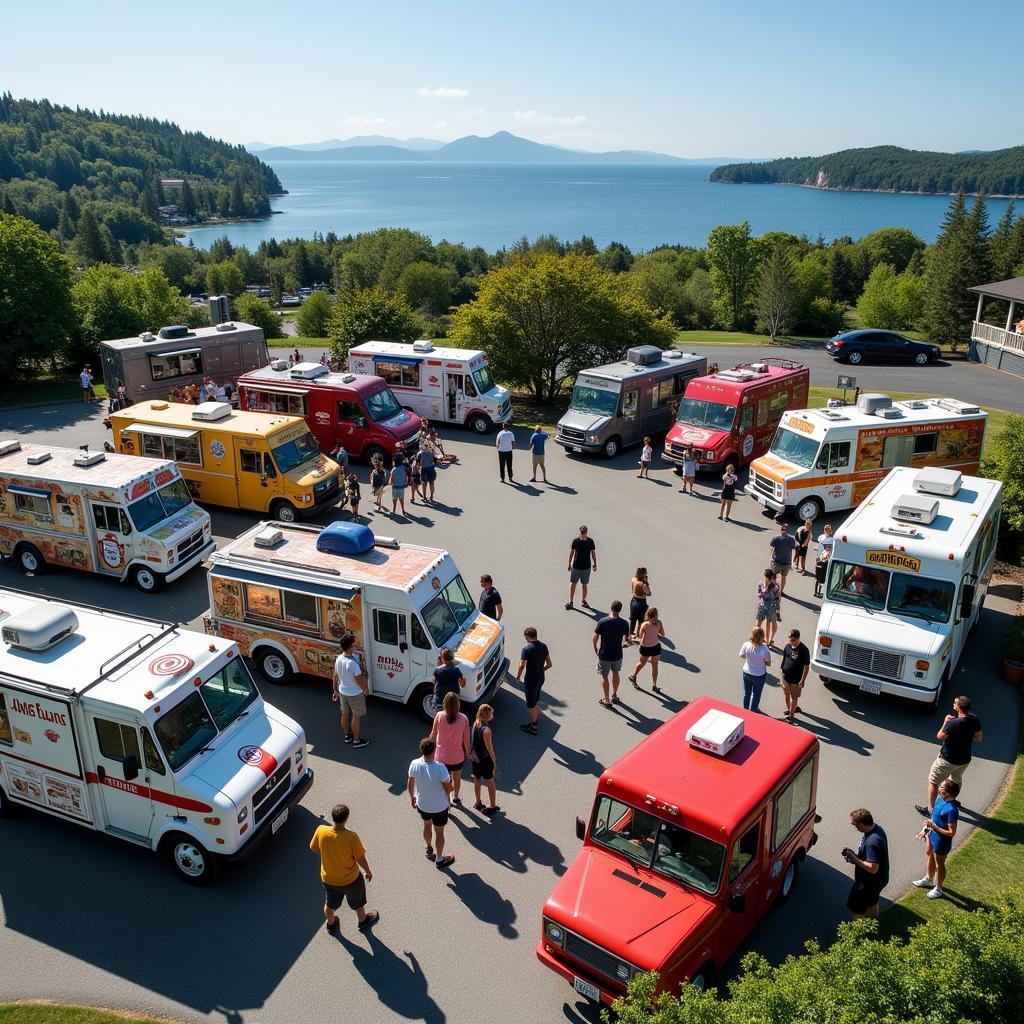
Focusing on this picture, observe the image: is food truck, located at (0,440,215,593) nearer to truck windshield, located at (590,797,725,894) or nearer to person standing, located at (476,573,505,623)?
person standing, located at (476,573,505,623)

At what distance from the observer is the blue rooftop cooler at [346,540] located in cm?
1291

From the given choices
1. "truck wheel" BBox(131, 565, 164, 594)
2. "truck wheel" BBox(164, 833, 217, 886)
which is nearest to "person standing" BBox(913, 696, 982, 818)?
"truck wheel" BBox(164, 833, 217, 886)

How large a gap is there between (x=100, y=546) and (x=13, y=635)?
7.11 m

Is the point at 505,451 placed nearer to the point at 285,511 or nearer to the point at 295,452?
the point at 295,452

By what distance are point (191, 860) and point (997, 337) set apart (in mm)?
42781

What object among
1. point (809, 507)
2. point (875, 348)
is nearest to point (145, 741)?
point (809, 507)

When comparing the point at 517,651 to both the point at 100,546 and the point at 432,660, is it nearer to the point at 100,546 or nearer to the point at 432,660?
the point at 432,660

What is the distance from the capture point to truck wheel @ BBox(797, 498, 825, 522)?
19984 mm

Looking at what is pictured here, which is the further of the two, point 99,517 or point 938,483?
point 99,517

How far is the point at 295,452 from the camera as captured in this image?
20016 millimetres

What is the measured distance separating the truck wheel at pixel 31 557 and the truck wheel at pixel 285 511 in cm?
502

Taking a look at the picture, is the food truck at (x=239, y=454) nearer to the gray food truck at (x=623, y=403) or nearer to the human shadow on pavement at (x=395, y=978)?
the gray food truck at (x=623, y=403)

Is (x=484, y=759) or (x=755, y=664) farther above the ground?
(x=755, y=664)

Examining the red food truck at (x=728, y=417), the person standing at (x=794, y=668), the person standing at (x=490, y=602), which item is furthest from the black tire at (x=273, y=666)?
the red food truck at (x=728, y=417)
